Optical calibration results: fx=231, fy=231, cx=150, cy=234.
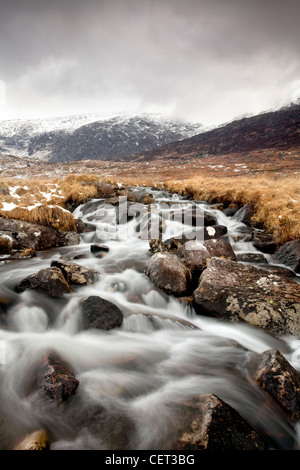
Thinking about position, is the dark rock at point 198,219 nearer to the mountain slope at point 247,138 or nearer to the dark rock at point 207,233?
the dark rock at point 207,233

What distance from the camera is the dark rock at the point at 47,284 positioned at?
6324 mm

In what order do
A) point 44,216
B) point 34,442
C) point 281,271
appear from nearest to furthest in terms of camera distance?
point 34,442, point 281,271, point 44,216

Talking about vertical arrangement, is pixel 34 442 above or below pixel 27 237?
below

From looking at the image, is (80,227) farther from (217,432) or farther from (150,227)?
(217,432)

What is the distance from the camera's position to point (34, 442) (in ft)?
9.25

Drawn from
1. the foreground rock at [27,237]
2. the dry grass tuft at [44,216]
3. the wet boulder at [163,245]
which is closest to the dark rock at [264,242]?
the wet boulder at [163,245]

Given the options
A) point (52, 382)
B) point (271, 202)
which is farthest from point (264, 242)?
point (52, 382)

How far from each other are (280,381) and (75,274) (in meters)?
5.87

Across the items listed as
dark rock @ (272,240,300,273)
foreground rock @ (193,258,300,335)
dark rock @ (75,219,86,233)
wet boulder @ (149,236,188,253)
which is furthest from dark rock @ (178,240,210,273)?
dark rock @ (75,219,86,233)

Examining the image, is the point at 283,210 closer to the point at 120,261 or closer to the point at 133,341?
the point at 120,261

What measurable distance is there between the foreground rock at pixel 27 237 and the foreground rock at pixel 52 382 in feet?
21.5

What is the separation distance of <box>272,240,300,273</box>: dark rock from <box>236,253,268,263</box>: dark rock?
0.41 metres

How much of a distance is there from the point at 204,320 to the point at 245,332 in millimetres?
1026

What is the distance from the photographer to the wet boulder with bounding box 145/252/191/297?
685 centimetres
